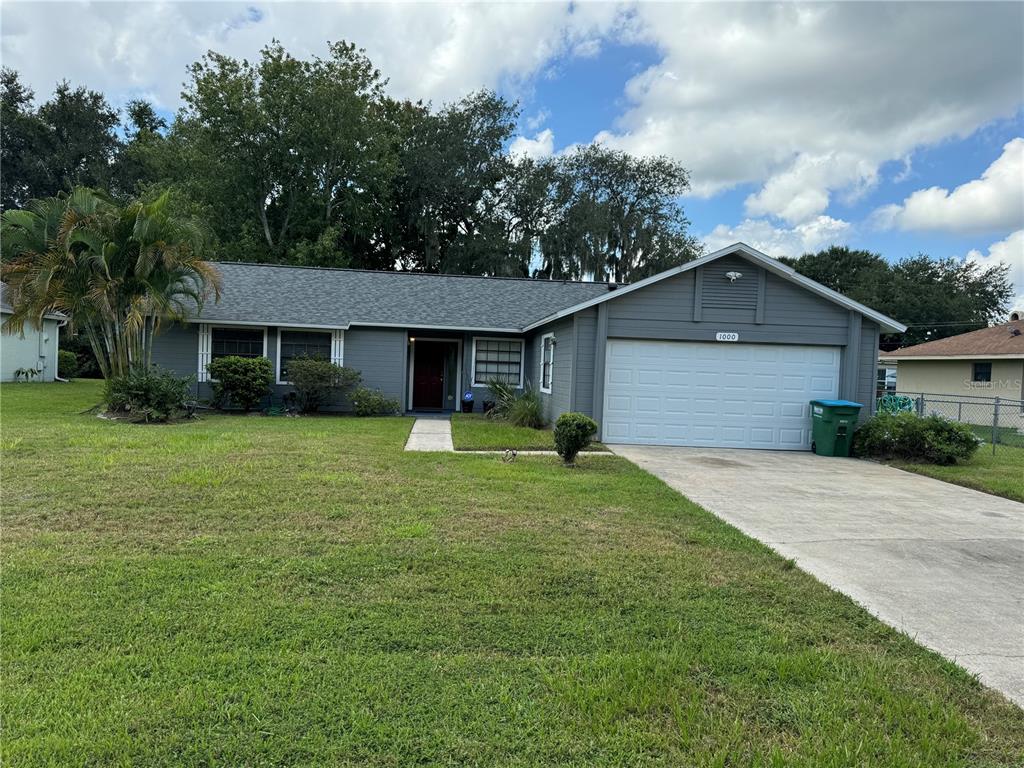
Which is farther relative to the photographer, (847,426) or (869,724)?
(847,426)

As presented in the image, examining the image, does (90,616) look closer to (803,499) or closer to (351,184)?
(803,499)

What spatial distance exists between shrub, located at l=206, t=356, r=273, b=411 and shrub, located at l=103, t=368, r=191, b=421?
1.87 m

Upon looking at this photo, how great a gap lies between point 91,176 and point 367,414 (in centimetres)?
3045

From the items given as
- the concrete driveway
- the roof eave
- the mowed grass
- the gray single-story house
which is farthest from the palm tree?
the roof eave

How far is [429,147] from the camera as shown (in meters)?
32.1

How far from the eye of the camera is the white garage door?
12.0 metres

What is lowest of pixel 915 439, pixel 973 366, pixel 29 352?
pixel 915 439

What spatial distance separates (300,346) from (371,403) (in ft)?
8.34

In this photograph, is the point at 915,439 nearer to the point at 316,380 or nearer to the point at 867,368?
the point at 867,368

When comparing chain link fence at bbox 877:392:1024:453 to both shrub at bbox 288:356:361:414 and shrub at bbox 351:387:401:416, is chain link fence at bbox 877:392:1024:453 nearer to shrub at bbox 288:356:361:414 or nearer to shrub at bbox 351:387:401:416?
shrub at bbox 351:387:401:416

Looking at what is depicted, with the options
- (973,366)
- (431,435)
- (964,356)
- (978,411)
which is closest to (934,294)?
(973,366)

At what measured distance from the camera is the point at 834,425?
11.3 metres

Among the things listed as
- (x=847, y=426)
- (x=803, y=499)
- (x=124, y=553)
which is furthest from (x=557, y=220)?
(x=124, y=553)

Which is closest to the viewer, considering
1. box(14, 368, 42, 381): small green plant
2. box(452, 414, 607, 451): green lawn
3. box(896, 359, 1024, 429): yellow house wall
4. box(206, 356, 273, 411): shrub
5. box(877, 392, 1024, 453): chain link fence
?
box(452, 414, 607, 451): green lawn
